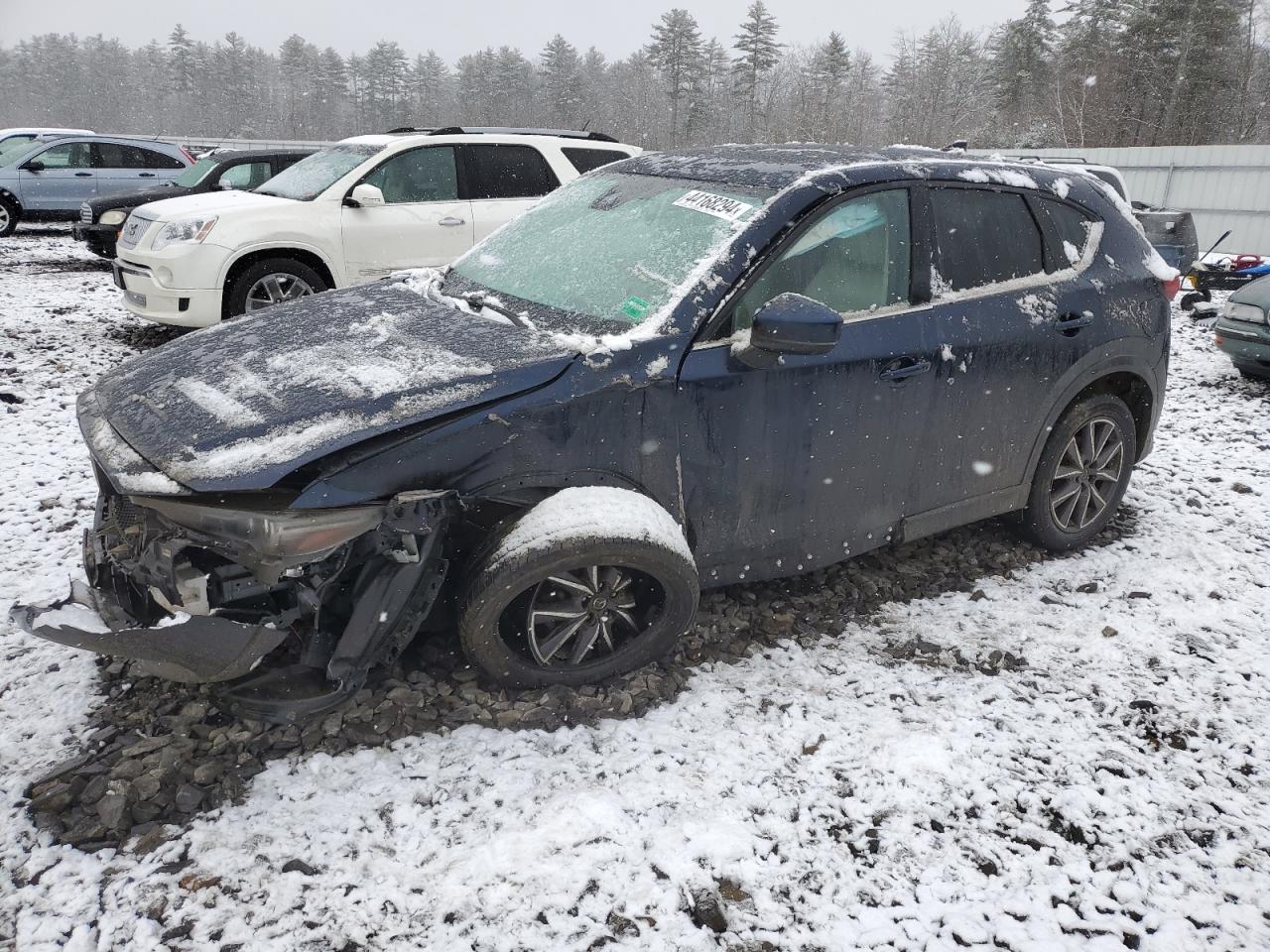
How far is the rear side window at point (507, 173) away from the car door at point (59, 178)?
37.2 ft

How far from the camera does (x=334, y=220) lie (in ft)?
24.2

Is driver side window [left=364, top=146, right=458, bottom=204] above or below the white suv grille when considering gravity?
above

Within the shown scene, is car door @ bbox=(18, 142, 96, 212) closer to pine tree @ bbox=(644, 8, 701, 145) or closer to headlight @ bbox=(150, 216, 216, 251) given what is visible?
headlight @ bbox=(150, 216, 216, 251)

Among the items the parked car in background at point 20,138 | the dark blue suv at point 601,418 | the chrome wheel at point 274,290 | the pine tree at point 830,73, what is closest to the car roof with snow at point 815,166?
the dark blue suv at point 601,418

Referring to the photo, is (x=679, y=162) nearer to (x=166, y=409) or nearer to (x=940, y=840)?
(x=166, y=409)

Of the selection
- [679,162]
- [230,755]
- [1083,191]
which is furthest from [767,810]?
[1083,191]

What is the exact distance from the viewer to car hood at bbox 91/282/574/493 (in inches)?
96.2

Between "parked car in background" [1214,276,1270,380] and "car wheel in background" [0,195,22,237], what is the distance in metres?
17.6

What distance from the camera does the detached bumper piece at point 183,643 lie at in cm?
240

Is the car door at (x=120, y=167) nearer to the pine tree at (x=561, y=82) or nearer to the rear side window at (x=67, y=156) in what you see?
the rear side window at (x=67, y=156)

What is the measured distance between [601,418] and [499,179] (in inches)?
233

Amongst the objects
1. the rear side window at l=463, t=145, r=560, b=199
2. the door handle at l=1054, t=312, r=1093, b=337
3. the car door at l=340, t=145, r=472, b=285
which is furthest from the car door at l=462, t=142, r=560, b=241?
the door handle at l=1054, t=312, r=1093, b=337

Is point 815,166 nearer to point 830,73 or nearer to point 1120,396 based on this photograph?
point 1120,396

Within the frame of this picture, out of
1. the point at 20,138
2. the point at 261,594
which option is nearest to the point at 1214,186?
the point at 261,594
